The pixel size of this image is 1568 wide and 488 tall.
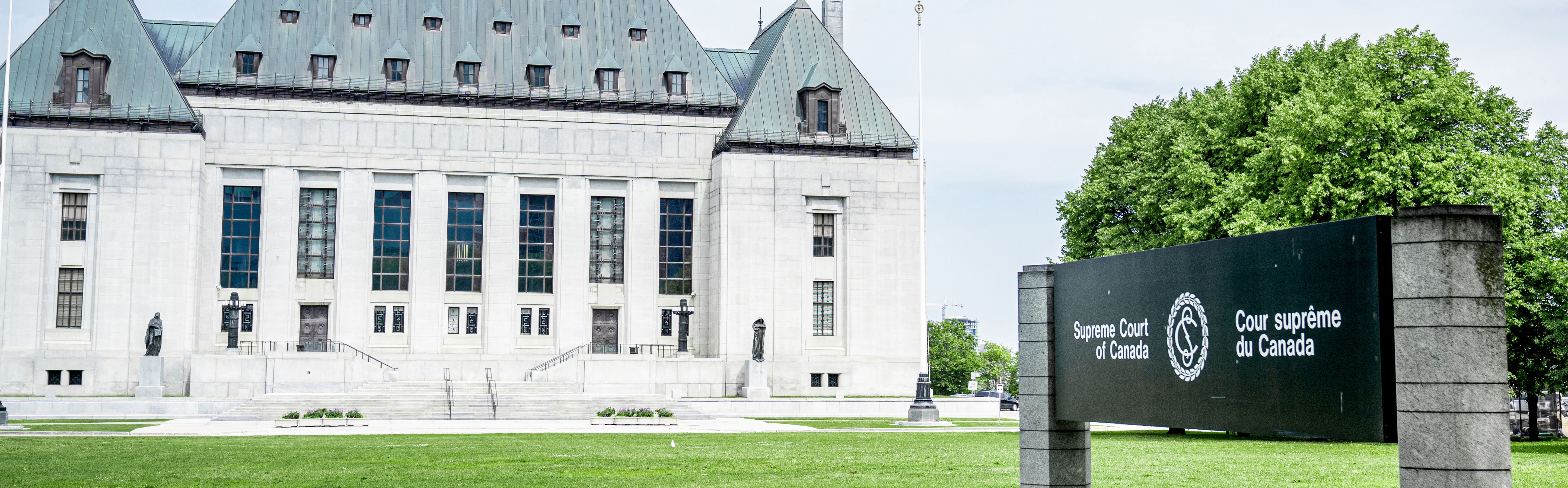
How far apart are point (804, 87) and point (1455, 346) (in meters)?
58.7

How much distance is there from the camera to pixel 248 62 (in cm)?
6303

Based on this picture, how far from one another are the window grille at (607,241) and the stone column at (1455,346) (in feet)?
193

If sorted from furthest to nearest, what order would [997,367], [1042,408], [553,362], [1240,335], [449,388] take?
1. [997,367]
2. [553,362]
3. [449,388]
4. [1042,408]
5. [1240,335]

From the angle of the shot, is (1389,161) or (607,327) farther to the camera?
(607,327)

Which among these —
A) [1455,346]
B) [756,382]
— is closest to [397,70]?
[756,382]

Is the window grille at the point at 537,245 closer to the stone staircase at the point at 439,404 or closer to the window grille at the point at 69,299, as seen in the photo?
the stone staircase at the point at 439,404

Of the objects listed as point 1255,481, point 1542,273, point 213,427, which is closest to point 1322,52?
point 1542,273

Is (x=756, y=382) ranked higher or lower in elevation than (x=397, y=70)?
lower

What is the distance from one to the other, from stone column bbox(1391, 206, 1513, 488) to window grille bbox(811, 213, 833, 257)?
2278 inches

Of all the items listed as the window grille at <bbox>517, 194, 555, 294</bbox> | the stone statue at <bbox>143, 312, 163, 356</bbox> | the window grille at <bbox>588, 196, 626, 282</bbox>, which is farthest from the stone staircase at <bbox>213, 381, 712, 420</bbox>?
the window grille at <bbox>588, 196, 626, 282</bbox>

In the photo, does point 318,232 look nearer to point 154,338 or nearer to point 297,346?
point 297,346

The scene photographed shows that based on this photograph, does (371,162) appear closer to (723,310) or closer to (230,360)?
(230,360)

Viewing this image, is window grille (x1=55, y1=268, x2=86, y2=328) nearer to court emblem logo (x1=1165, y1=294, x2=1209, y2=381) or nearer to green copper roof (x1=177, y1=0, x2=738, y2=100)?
green copper roof (x1=177, y1=0, x2=738, y2=100)

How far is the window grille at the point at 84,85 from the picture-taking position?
5975 cm
